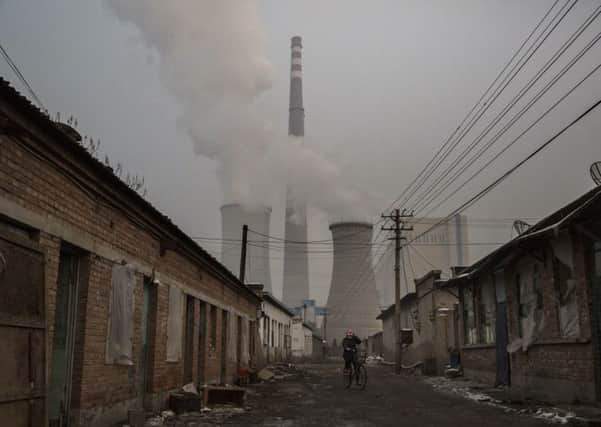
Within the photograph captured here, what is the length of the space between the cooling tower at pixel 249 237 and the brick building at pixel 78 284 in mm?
45602

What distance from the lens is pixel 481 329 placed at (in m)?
21.8

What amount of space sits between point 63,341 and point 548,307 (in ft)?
35.8

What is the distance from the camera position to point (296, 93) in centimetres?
7712

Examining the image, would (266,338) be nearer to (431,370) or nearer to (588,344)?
(431,370)

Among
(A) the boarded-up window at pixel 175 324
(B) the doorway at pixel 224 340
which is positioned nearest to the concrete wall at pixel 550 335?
(A) the boarded-up window at pixel 175 324

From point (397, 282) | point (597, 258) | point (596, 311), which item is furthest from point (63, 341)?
point (397, 282)

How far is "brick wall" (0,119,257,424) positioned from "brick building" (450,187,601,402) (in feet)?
26.1

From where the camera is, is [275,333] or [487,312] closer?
[487,312]

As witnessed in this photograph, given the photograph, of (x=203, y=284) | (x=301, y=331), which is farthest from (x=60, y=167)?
(x=301, y=331)

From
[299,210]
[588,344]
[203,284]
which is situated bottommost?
[588,344]

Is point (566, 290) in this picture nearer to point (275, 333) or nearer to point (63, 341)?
point (63, 341)

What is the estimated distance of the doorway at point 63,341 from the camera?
8.23 metres

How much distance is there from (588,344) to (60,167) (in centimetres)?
1034

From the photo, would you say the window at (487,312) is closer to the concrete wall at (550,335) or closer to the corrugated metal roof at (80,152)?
the concrete wall at (550,335)
